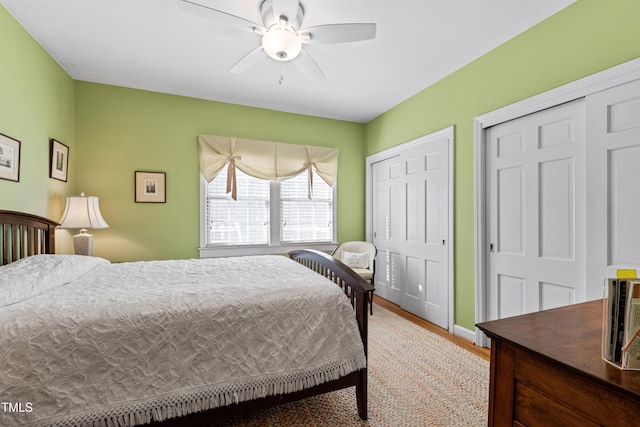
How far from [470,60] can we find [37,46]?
3911 mm

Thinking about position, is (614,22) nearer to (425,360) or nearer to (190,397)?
(425,360)

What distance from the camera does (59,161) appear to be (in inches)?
116

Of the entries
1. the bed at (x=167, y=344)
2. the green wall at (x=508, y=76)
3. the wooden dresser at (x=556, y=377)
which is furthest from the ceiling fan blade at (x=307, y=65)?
the wooden dresser at (x=556, y=377)

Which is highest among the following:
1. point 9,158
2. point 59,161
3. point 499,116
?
point 499,116

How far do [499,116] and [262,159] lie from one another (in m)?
2.74

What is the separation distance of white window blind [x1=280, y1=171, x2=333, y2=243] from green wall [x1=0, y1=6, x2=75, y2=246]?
247 centimetres

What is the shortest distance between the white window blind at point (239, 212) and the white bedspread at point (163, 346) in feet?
6.55

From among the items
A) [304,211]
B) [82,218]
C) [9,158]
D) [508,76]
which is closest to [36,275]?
[9,158]

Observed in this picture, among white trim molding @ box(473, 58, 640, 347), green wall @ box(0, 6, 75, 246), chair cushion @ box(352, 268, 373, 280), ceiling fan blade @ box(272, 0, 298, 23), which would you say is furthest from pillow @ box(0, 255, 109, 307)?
white trim molding @ box(473, 58, 640, 347)

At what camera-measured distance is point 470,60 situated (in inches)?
111

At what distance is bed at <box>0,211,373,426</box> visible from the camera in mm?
1217

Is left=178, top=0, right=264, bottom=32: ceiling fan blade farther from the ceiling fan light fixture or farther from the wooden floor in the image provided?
the wooden floor

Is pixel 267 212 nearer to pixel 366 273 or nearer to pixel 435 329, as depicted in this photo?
pixel 366 273

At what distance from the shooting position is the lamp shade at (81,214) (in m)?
2.81
